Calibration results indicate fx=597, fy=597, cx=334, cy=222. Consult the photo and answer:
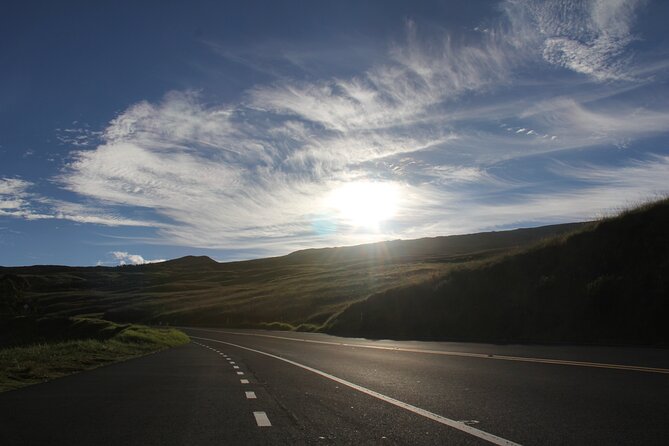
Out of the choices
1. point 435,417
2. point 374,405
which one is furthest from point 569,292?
point 435,417

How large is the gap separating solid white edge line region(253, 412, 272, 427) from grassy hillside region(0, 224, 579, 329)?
29986mm

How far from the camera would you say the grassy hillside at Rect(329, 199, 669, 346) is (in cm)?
2253

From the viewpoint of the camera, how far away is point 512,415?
26.2 ft

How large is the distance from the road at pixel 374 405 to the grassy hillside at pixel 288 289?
25.0 meters

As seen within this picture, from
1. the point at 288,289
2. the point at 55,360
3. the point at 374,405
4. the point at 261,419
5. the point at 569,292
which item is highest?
the point at 569,292

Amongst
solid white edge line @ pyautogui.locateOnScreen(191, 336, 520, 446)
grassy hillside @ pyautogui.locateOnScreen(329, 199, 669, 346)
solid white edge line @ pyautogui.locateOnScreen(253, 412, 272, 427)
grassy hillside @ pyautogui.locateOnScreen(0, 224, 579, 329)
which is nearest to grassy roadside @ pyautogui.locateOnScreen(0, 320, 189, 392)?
solid white edge line @ pyautogui.locateOnScreen(253, 412, 272, 427)

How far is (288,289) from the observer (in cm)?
9944

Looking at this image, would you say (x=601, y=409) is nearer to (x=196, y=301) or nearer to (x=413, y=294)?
(x=413, y=294)

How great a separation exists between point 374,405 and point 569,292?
19.5m

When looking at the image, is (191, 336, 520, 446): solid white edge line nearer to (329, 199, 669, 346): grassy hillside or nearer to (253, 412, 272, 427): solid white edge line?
(253, 412, 272, 427): solid white edge line

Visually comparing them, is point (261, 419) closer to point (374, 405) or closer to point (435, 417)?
point (374, 405)

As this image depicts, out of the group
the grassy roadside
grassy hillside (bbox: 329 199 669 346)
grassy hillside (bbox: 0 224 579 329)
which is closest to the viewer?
the grassy roadside

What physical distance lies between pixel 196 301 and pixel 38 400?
11002cm

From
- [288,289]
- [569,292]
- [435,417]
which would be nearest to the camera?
[435,417]
